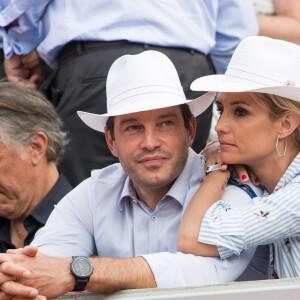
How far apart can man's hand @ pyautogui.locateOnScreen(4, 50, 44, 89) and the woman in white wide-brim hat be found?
1584 millimetres

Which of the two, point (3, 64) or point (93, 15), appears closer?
point (93, 15)

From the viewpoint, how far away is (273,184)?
260 cm

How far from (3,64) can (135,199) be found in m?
1.70

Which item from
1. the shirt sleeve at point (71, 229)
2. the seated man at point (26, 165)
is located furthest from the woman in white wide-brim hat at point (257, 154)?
the seated man at point (26, 165)

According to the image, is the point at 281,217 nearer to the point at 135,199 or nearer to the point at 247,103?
the point at 247,103

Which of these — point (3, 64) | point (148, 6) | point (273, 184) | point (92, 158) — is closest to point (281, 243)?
point (273, 184)

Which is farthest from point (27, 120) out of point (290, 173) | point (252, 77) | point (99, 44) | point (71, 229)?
point (290, 173)

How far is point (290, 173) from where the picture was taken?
2.53m

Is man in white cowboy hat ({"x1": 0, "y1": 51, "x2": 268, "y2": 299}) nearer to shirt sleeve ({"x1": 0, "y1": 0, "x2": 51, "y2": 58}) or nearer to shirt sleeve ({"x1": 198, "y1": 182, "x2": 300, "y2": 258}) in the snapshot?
shirt sleeve ({"x1": 198, "y1": 182, "x2": 300, "y2": 258})

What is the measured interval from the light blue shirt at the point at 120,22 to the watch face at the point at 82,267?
1.42 meters

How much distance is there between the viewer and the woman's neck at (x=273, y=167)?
2.57 meters

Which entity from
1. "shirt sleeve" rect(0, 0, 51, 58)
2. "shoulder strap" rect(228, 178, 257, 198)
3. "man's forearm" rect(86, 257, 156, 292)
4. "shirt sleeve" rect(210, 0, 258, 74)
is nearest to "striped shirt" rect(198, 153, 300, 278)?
"shoulder strap" rect(228, 178, 257, 198)

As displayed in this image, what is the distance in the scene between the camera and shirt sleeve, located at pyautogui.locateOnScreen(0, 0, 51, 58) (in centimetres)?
371

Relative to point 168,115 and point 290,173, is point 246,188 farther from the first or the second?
point 168,115
